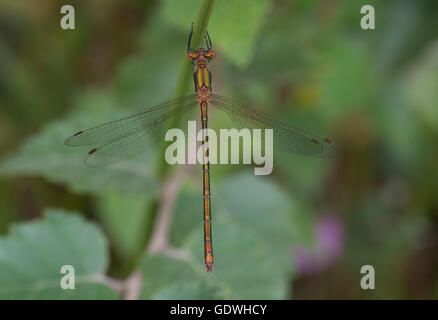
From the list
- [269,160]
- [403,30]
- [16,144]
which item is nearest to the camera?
[269,160]

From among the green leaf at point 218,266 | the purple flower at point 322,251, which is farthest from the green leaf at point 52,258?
the purple flower at point 322,251

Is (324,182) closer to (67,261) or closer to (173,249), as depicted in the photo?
(173,249)

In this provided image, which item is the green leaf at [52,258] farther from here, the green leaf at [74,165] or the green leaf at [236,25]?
the green leaf at [236,25]

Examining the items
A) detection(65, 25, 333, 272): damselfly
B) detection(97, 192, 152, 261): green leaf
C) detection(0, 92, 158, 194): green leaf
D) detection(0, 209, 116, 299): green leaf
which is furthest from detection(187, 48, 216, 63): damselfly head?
detection(97, 192, 152, 261): green leaf

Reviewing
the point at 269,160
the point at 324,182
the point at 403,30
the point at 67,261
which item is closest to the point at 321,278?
the point at 324,182

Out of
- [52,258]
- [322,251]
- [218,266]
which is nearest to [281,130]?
[218,266]

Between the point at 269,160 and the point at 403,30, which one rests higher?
the point at 403,30

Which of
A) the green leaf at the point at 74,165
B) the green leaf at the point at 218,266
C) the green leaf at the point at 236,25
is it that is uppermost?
the green leaf at the point at 236,25
